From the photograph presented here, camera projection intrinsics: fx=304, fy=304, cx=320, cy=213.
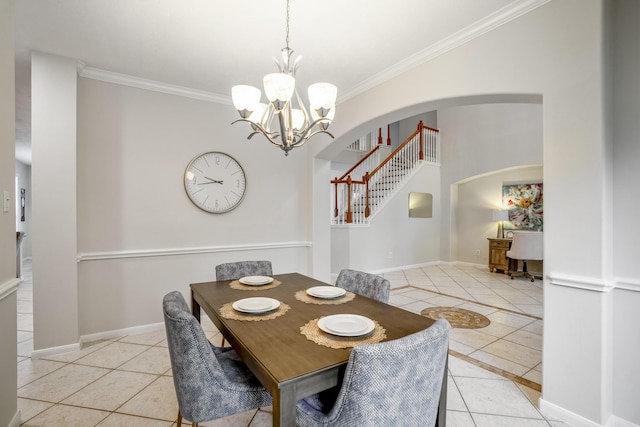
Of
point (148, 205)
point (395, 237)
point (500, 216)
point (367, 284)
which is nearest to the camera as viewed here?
point (367, 284)

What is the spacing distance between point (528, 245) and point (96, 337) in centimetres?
650

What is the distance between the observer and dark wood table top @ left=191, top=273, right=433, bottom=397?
112cm

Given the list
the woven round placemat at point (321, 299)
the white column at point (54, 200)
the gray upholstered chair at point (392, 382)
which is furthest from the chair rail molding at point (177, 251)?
the gray upholstered chair at point (392, 382)

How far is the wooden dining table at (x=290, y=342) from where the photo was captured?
1.05 metres

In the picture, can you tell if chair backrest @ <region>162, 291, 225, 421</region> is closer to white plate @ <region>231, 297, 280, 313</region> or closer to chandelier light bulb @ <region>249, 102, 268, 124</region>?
white plate @ <region>231, 297, 280, 313</region>

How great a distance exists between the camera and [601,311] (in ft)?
5.61

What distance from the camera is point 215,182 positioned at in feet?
11.8

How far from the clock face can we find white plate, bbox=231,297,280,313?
2.03m

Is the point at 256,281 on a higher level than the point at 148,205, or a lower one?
lower

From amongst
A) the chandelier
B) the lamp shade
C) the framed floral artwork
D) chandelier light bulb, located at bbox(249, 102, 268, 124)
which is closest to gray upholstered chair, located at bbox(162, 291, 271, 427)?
the chandelier

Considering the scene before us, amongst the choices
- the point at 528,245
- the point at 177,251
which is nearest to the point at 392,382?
the point at 177,251

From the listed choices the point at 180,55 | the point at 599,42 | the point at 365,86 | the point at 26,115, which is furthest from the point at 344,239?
the point at 26,115

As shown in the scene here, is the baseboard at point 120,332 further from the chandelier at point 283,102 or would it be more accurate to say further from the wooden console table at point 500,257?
the wooden console table at point 500,257

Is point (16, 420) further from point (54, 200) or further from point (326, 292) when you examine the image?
point (326, 292)
